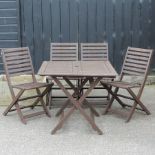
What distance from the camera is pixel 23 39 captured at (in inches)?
311

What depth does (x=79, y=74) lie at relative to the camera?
5.23 meters

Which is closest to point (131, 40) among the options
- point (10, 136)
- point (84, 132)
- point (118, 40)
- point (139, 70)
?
point (118, 40)

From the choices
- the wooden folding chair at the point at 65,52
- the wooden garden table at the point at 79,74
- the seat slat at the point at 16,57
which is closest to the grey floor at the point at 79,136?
the wooden garden table at the point at 79,74

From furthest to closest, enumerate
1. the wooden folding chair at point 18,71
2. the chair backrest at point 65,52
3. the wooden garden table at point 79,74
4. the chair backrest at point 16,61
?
the chair backrest at point 65,52 < the chair backrest at point 16,61 < the wooden folding chair at point 18,71 < the wooden garden table at point 79,74

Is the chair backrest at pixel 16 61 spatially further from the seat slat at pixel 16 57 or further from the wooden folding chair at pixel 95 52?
the wooden folding chair at pixel 95 52

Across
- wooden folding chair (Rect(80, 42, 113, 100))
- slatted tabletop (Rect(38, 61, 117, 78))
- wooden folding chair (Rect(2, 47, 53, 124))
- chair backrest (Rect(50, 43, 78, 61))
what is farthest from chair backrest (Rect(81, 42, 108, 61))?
Result: wooden folding chair (Rect(2, 47, 53, 124))

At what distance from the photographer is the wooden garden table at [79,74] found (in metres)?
5.24

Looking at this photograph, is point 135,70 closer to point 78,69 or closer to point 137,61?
point 137,61

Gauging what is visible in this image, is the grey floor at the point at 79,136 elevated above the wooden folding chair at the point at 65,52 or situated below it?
below

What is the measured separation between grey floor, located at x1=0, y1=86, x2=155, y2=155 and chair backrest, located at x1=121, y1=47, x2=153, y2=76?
634 mm

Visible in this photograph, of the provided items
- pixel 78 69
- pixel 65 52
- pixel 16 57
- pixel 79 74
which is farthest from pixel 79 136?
pixel 65 52

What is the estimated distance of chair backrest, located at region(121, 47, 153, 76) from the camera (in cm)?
597

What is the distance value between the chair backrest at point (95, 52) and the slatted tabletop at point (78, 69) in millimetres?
502

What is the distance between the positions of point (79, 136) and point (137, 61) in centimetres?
164
